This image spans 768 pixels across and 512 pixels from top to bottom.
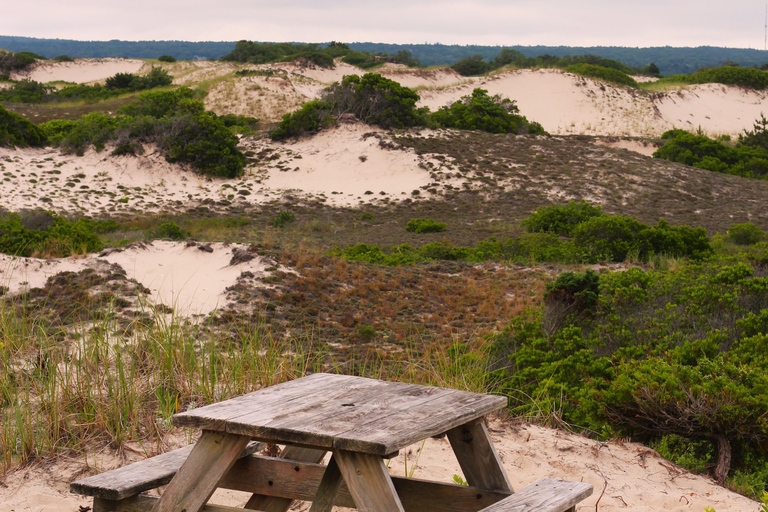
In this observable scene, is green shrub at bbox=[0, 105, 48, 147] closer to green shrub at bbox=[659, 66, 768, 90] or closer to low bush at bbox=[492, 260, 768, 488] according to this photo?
Result: low bush at bbox=[492, 260, 768, 488]

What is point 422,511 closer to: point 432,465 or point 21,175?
point 432,465

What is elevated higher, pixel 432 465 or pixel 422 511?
pixel 422 511

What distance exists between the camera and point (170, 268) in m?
11.8

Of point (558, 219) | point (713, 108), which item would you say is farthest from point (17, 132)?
point (713, 108)

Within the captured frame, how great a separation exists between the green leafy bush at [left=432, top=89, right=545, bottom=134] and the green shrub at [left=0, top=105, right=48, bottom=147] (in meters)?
14.7

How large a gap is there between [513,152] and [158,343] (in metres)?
23.2

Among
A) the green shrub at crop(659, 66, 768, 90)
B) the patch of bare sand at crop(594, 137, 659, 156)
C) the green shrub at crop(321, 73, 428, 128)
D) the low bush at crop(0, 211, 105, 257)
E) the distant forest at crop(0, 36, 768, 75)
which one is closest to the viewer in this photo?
the low bush at crop(0, 211, 105, 257)

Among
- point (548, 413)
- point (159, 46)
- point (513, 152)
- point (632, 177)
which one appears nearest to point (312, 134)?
point (513, 152)

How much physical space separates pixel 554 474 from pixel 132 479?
7.31ft

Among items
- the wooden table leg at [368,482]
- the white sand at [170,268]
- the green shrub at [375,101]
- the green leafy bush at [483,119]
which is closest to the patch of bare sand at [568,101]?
the green leafy bush at [483,119]

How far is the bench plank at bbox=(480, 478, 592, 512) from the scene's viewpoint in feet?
8.06

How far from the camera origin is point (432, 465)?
3953mm

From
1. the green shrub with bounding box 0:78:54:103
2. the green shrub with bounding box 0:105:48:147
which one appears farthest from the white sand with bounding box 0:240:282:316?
the green shrub with bounding box 0:78:54:103

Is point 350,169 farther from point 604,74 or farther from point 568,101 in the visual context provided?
point 604,74
